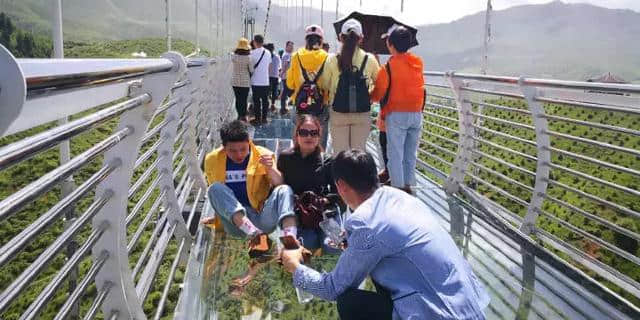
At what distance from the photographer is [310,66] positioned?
5012 mm

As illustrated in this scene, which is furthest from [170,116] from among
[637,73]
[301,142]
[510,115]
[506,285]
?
[637,73]

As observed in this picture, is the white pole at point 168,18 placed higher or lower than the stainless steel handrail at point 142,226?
higher

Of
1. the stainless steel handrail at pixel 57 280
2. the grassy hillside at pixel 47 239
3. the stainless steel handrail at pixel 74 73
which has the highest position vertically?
the stainless steel handrail at pixel 74 73

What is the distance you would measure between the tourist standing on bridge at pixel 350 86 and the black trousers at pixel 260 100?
149 inches

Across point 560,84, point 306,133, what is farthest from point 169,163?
point 560,84

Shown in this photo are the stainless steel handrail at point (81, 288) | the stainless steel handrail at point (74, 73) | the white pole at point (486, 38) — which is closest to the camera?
A: the stainless steel handrail at point (74, 73)

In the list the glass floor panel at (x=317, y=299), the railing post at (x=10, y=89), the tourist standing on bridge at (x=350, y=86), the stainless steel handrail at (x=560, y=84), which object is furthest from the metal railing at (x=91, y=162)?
the stainless steel handrail at (x=560, y=84)

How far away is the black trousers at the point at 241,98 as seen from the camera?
8.38 metres

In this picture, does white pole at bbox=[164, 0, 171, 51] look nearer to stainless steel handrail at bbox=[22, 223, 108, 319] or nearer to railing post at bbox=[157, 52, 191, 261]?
railing post at bbox=[157, 52, 191, 261]

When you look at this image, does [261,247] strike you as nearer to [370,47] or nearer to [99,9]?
[370,47]

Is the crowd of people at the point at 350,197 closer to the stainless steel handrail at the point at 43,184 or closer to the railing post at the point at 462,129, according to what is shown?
the railing post at the point at 462,129

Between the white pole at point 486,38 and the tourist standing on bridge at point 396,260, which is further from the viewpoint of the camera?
the white pole at point 486,38

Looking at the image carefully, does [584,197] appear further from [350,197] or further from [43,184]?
[43,184]

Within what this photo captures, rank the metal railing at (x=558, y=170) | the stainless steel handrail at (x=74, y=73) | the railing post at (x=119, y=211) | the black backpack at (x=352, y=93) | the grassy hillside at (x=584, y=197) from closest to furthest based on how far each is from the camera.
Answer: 1. the stainless steel handrail at (x=74, y=73)
2. the railing post at (x=119, y=211)
3. the metal railing at (x=558, y=170)
4. the black backpack at (x=352, y=93)
5. the grassy hillside at (x=584, y=197)
